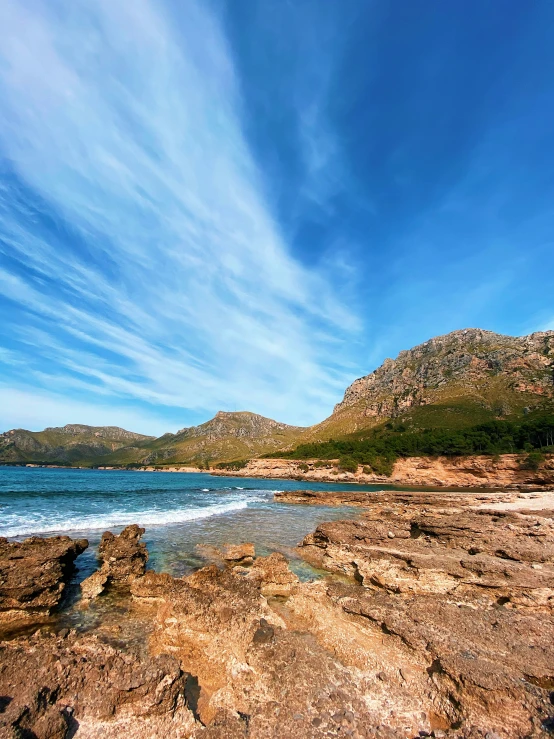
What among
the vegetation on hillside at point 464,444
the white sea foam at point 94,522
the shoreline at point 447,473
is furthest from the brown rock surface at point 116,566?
the vegetation on hillside at point 464,444

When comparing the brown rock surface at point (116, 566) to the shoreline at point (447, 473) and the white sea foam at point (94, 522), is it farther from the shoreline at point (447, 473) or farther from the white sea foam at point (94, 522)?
the shoreline at point (447, 473)

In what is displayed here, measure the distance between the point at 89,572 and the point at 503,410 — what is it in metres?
165

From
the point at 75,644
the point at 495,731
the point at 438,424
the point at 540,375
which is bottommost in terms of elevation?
the point at 495,731

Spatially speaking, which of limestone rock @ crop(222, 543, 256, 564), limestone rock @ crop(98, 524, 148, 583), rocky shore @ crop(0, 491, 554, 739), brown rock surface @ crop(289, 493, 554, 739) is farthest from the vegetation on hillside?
limestone rock @ crop(98, 524, 148, 583)

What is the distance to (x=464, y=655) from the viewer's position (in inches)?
299

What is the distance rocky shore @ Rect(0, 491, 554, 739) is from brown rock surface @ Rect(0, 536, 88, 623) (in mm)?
49

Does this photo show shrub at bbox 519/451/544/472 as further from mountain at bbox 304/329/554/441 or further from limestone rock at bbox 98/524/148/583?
limestone rock at bbox 98/524/148/583

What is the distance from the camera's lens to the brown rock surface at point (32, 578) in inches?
430

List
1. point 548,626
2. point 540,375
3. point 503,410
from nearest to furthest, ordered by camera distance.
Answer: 1. point 548,626
2. point 503,410
3. point 540,375

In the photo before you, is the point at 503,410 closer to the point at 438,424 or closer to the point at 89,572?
the point at 438,424

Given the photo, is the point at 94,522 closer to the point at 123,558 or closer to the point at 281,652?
the point at 123,558

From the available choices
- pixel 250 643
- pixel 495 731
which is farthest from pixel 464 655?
pixel 250 643

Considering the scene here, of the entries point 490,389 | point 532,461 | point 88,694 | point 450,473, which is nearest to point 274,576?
point 88,694

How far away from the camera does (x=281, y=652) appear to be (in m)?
7.86
